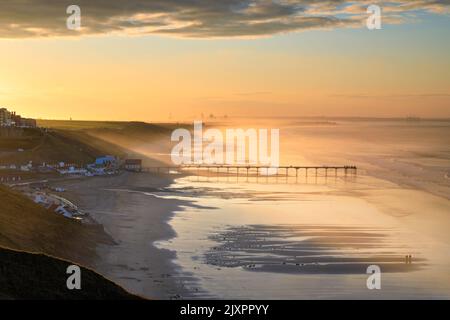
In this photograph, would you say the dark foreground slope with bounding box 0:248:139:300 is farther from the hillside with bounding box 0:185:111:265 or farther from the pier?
the pier

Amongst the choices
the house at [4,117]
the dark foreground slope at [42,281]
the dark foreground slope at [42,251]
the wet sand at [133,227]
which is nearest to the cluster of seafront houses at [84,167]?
the wet sand at [133,227]

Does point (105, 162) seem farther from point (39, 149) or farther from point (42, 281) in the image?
point (42, 281)

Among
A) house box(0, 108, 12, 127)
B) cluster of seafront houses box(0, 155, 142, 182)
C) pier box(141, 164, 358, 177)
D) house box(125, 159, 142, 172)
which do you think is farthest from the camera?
house box(0, 108, 12, 127)

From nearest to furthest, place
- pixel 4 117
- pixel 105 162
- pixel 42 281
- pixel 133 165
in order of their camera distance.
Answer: pixel 42 281
pixel 133 165
pixel 105 162
pixel 4 117

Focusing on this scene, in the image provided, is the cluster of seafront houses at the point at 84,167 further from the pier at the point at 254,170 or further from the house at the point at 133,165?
the pier at the point at 254,170

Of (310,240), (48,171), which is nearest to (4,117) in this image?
(48,171)

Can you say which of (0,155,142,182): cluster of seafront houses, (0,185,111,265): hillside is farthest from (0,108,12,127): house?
(0,185,111,265): hillside
